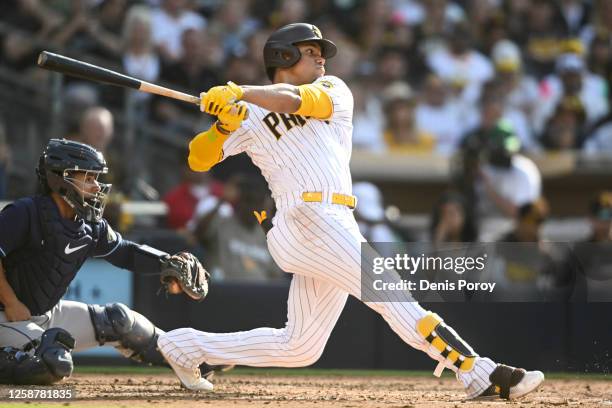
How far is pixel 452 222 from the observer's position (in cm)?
920

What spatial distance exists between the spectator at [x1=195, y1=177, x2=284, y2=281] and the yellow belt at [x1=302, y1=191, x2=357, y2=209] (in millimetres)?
3361

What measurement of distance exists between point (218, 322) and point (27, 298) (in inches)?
103

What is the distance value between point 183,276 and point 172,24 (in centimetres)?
598

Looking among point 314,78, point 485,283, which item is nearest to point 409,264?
point 485,283

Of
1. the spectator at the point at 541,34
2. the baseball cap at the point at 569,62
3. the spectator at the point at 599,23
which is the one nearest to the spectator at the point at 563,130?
the baseball cap at the point at 569,62

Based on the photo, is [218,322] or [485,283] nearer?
[485,283]

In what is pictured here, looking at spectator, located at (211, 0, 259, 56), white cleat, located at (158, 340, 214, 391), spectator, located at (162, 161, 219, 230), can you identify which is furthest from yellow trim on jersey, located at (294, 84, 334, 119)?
spectator, located at (211, 0, 259, 56)

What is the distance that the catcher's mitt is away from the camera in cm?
603

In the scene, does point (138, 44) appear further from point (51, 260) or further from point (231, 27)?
point (51, 260)

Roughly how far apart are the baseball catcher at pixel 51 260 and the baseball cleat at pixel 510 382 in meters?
1.57

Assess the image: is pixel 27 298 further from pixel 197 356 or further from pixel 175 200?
pixel 175 200

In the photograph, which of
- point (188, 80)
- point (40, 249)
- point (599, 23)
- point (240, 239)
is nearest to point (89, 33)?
point (188, 80)

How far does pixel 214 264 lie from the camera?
29.4ft

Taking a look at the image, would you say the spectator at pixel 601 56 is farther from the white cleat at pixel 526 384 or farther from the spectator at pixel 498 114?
the white cleat at pixel 526 384
